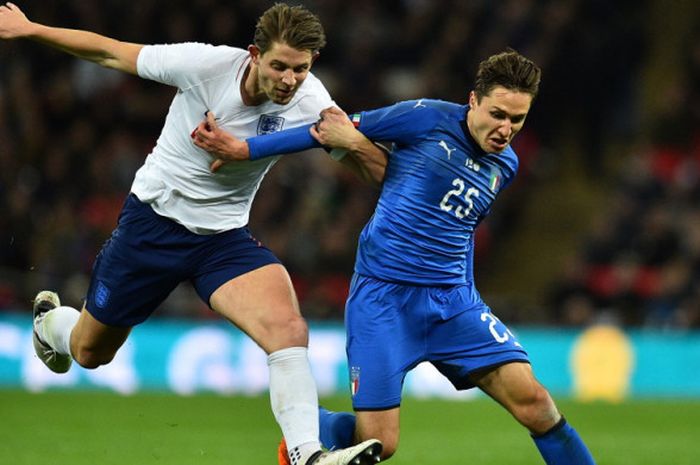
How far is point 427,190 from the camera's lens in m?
6.41

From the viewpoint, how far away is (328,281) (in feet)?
46.9

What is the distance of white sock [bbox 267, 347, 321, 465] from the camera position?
20.4ft

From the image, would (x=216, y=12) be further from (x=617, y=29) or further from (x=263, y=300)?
(x=263, y=300)

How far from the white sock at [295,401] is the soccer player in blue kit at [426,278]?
0.82 ft

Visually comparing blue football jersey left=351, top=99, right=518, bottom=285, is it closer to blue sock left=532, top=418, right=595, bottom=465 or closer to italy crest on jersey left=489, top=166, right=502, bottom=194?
italy crest on jersey left=489, top=166, right=502, bottom=194

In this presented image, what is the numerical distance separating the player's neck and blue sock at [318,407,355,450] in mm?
1544

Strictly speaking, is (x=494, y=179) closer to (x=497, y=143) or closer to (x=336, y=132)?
(x=497, y=143)

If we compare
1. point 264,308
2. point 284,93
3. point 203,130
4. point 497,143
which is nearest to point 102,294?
point 264,308

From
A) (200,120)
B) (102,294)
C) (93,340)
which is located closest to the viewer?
(200,120)

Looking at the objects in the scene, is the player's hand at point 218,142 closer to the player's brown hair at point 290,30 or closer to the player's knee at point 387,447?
the player's brown hair at point 290,30

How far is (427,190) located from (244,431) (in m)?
4.14

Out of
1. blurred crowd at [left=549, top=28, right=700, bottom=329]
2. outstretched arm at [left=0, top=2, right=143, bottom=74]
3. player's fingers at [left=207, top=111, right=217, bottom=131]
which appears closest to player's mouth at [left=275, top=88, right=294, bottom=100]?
player's fingers at [left=207, top=111, right=217, bottom=131]

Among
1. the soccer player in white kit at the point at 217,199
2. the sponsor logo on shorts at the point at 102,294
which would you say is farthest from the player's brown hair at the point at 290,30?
the sponsor logo on shorts at the point at 102,294

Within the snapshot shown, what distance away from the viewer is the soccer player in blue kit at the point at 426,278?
6387mm
